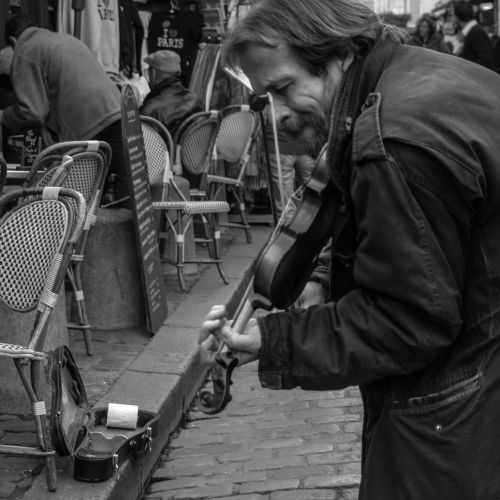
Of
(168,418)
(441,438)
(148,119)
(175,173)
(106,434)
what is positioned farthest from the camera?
(175,173)

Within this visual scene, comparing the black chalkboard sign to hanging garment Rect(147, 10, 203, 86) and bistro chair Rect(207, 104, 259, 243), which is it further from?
hanging garment Rect(147, 10, 203, 86)

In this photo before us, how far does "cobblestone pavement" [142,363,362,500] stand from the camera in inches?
170

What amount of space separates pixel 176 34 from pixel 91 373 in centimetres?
752

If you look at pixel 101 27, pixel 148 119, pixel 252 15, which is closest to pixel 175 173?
pixel 148 119

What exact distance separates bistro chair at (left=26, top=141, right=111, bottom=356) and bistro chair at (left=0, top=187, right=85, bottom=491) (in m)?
0.94

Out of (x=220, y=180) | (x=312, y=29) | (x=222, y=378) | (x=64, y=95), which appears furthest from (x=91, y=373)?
(x=220, y=180)

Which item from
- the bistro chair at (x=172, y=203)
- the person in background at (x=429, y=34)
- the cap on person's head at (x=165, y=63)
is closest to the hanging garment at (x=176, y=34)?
the cap on person's head at (x=165, y=63)

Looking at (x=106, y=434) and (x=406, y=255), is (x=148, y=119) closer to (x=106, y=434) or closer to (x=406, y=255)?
(x=106, y=434)

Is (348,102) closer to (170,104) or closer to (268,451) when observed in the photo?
(268,451)

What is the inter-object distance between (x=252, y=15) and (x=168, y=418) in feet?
10.3

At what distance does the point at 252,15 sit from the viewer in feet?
6.91

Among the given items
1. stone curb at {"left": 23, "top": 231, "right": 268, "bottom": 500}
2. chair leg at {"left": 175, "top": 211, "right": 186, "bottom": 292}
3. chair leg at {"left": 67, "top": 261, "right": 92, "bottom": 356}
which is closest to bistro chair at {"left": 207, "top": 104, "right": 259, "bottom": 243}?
stone curb at {"left": 23, "top": 231, "right": 268, "bottom": 500}

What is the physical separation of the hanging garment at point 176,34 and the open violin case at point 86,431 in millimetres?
8304

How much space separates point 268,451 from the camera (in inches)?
189
